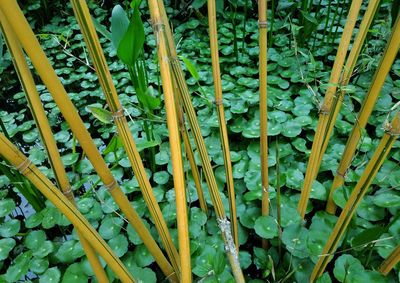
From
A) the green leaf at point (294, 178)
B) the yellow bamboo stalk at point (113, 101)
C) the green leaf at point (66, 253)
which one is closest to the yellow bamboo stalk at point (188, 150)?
the yellow bamboo stalk at point (113, 101)

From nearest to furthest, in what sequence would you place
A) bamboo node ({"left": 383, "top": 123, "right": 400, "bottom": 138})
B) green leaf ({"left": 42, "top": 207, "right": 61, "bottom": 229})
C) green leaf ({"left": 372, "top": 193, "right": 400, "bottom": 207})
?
bamboo node ({"left": 383, "top": 123, "right": 400, "bottom": 138}), green leaf ({"left": 372, "top": 193, "right": 400, "bottom": 207}), green leaf ({"left": 42, "top": 207, "right": 61, "bottom": 229})

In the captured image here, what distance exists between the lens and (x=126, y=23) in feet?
2.69

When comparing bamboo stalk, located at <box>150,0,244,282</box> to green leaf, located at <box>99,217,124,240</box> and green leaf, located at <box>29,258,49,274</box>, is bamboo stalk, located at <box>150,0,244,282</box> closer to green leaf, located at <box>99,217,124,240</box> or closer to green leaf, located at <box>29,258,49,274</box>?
green leaf, located at <box>99,217,124,240</box>

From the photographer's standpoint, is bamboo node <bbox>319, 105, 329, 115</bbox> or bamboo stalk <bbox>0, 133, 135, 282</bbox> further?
bamboo node <bbox>319, 105, 329, 115</bbox>

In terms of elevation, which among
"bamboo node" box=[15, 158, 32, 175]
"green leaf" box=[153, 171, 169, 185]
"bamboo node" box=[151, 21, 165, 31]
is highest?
"bamboo node" box=[151, 21, 165, 31]

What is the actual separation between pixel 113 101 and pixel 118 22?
352 millimetres

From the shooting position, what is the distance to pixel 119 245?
0.84m

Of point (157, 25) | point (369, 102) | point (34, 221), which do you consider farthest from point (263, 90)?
point (34, 221)

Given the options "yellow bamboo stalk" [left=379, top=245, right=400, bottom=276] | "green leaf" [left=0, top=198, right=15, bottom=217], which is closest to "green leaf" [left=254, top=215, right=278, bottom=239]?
"yellow bamboo stalk" [left=379, top=245, right=400, bottom=276]

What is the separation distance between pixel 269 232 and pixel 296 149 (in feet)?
1.20

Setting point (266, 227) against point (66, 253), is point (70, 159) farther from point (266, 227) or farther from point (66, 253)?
point (266, 227)

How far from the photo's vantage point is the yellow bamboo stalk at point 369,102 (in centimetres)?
51

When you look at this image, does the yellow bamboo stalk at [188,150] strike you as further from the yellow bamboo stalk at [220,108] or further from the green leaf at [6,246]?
the green leaf at [6,246]

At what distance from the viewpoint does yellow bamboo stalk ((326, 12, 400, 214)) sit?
508 mm
